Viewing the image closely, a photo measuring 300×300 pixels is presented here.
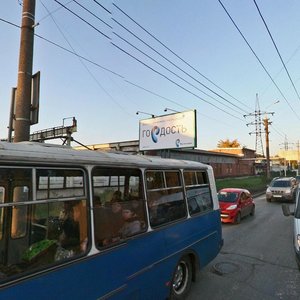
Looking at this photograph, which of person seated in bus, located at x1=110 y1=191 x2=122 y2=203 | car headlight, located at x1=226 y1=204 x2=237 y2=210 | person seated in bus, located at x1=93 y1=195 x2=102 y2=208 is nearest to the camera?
person seated in bus, located at x1=93 y1=195 x2=102 y2=208

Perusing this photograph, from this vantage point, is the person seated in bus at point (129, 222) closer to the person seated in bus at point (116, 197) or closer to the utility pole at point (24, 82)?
the person seated in bus at point (116, 197)

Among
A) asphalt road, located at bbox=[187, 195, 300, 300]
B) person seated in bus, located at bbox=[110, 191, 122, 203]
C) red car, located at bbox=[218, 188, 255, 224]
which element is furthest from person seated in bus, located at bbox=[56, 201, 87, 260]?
red car, located at bbox=[218, 188, 255, 224]

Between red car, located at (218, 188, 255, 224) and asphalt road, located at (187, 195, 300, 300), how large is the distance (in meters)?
1.94

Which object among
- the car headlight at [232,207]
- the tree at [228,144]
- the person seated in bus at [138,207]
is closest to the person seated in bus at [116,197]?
the person seated in bus at [138,207]

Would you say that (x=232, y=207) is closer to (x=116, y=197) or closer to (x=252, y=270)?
(x=252, y=270)

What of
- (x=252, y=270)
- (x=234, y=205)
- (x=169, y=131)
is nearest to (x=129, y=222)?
(x=252, y=270)

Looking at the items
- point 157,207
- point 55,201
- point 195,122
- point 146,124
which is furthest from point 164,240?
point 146,124

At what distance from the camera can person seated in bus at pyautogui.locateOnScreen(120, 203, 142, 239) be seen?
14.6ft

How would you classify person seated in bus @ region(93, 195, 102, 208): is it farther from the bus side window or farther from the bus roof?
the bus roof

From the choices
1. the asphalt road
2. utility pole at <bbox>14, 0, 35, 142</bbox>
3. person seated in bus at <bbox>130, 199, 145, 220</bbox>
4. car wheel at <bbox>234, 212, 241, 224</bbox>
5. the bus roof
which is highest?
utility pole at <bbox>14, 0, 35, 142</bbox>

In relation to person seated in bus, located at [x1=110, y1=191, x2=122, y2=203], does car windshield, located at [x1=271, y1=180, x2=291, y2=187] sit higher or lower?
lower

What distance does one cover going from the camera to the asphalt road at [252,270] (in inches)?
241

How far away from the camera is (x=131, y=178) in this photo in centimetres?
477

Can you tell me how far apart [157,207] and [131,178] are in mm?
770
